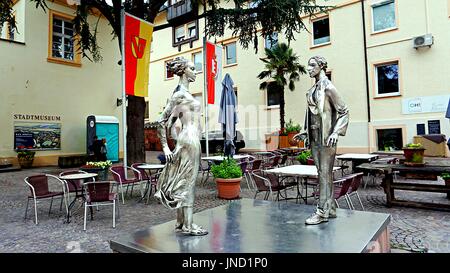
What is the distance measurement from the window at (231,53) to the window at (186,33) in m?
3.42

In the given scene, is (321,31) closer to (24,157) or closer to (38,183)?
(24,157)

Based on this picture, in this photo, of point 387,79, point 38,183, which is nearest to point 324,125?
point 38,183

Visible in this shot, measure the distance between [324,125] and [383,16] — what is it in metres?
16.1

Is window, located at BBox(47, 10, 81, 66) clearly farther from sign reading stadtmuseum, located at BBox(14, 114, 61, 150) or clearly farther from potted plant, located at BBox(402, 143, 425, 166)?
potted plant, located at BBox(402, 143, 425, 166)

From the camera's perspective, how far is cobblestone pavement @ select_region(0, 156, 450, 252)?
164 inches

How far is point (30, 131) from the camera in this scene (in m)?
15.2

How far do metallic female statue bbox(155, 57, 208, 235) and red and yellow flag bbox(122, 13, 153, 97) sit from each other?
604cm

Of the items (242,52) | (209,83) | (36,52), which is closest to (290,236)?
(209,83)

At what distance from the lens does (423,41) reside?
1471cm

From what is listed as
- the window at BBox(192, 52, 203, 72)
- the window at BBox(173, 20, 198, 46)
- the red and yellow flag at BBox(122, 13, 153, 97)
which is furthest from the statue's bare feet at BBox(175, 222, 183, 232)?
the window at BBox(173, 20, 198, 46)

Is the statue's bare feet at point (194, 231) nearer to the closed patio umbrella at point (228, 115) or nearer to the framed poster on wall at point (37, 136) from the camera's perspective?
the closed patio umbrella at point (228, 115)

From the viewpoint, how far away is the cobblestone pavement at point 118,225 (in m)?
4.17

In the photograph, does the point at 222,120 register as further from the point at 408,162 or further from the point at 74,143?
the point at 74,143

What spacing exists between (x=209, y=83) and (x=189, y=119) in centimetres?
878
